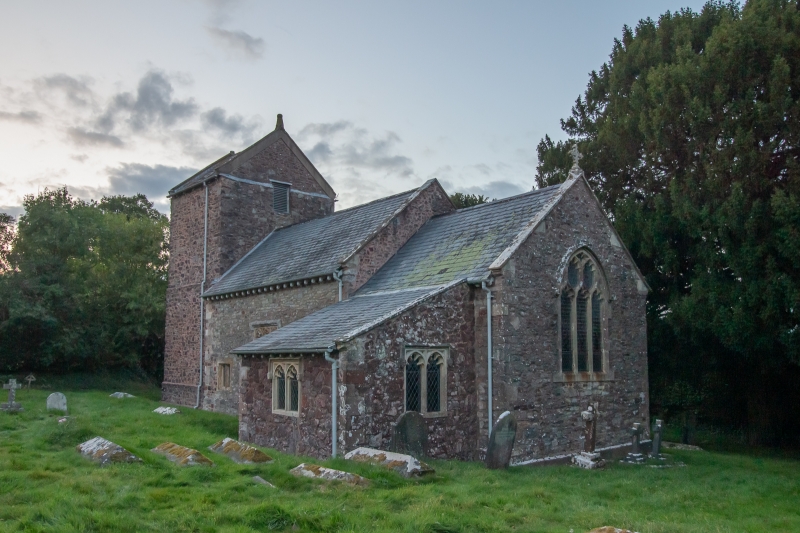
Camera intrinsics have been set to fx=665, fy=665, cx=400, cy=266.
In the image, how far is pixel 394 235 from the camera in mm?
19812

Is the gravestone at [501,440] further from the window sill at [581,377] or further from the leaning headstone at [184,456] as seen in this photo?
A: the leaning headstone at [184,456]

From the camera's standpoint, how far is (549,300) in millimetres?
16250

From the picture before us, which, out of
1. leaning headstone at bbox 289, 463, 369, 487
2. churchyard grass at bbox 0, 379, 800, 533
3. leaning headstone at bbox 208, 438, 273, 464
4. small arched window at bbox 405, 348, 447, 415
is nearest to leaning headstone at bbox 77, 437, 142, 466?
churchyard grass at bbox 0, 379, 800, 533

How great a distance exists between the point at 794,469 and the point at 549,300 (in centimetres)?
783

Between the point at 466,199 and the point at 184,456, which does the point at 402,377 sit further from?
the point at 466,199

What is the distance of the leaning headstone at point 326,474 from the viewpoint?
996cm

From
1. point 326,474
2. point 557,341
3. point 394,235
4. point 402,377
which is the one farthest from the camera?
point 394,235

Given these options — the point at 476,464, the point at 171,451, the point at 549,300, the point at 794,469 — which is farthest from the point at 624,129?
the point at 171,451

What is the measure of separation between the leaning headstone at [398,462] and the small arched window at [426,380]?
8.80ft

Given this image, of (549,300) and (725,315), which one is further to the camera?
(725,315)

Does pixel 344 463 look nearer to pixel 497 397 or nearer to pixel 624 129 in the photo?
pixel 497 397

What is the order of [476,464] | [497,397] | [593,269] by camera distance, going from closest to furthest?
1. [476,464]
2. [497,397]
3. [593,269]

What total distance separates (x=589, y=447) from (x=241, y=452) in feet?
27.5

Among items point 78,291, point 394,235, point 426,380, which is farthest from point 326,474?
point 78,291
